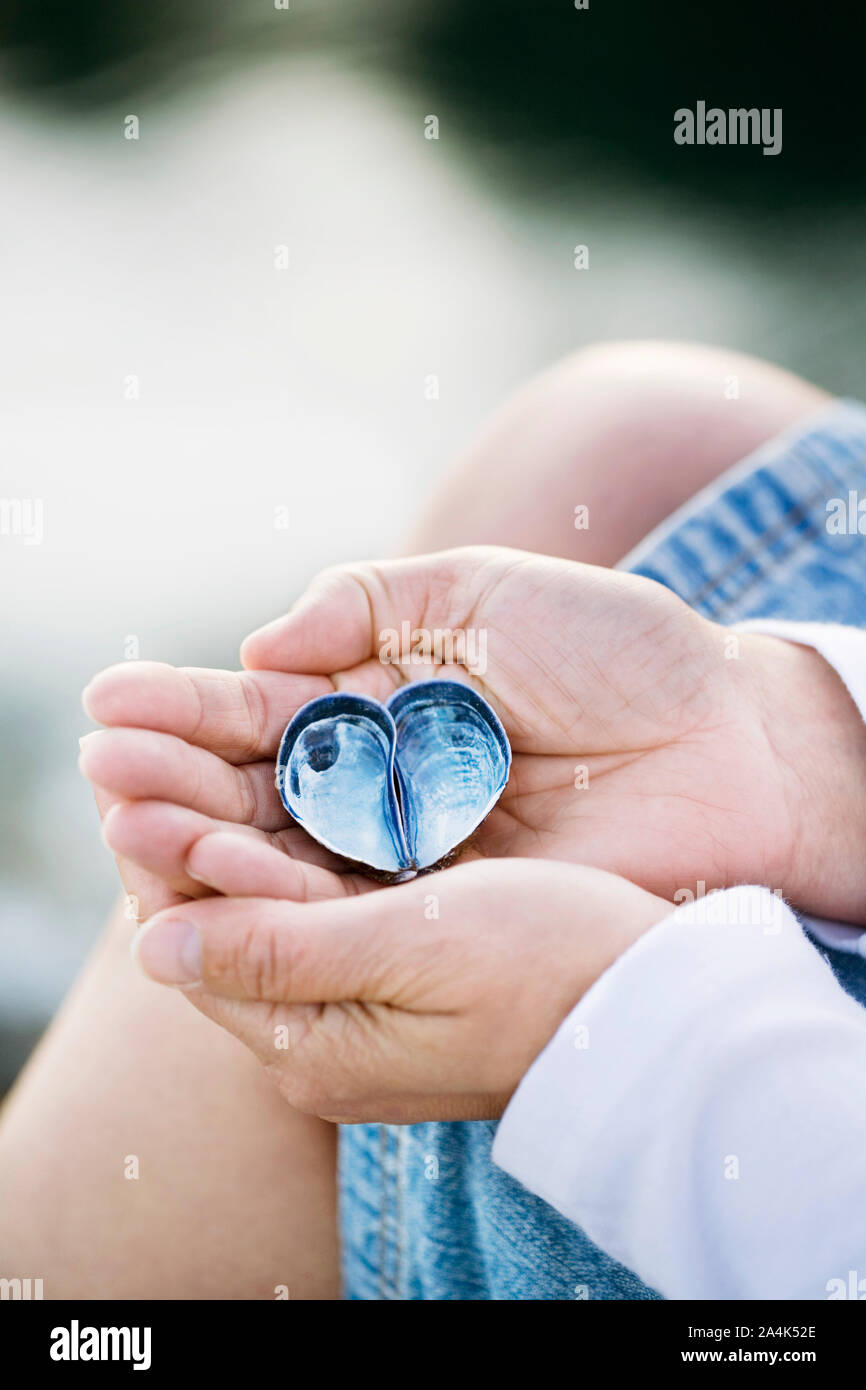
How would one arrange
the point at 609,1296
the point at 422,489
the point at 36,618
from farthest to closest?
the point at 422,489 → the point at 36,618 → the point at 609,1296

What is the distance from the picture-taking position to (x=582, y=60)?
2.82 m

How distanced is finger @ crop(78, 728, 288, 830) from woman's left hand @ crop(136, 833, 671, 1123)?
86mm

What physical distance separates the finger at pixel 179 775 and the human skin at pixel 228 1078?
0.05 m

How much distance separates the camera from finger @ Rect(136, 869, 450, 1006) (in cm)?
79

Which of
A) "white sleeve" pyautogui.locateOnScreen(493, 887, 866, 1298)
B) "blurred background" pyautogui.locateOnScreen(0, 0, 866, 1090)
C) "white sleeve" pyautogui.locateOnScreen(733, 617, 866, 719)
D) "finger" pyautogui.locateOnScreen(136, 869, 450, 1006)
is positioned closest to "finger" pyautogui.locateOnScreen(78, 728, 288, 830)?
"finger" pyautogui.locateOnScreen(136, 869, 450, 1006)

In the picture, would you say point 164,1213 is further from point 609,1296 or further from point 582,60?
point 582,60

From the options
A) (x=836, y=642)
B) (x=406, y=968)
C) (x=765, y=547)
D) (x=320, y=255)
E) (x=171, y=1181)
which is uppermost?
(x=320, y=255)

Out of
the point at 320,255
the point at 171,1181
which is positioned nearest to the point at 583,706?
the point at 171,1181

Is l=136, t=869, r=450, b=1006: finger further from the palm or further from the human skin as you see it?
the palm

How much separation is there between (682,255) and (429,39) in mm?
933

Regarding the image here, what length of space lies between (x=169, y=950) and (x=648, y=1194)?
14.9 inches

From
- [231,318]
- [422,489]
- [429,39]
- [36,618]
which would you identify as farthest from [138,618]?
[429,39]

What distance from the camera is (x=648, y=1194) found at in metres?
0.77

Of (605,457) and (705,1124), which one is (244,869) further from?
(605,457)
